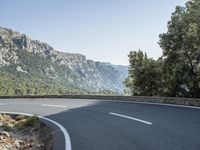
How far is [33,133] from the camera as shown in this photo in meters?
14.8

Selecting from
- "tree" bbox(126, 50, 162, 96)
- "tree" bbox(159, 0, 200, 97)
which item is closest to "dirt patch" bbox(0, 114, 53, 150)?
"tree" bbox(159, 0, 200, 97)

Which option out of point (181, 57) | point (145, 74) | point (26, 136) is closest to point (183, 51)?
point (181, 57)

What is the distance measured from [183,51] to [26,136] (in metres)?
17.9

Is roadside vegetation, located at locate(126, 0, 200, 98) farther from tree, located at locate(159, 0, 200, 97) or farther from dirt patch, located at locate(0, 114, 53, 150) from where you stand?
dirt patch, located at locate(0, 114, 53, 150)

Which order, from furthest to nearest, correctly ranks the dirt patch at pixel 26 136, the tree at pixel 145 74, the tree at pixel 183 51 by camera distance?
the tree at pixel 145 74 < the tree at pixel 183 51 < the dirt patch at pixel 26 136

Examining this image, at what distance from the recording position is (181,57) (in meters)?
28.1

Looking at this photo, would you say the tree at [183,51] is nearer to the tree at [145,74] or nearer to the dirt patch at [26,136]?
the tree at [145,74]

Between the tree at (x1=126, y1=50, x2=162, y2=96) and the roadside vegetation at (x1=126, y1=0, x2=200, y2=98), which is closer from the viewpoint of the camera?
the roadside vegetation at (x1=126, y1=0, x2=200, y2=98)

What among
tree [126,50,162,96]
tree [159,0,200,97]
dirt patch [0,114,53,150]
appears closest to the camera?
dirt patch [0,114,53,150]

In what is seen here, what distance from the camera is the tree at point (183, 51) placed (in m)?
27.4

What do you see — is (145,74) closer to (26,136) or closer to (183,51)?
(183,51)

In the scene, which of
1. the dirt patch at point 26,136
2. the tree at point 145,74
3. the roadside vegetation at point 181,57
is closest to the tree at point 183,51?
the roadside vegetation at point 181,57

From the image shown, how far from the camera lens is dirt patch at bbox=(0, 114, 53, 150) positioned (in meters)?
11.1

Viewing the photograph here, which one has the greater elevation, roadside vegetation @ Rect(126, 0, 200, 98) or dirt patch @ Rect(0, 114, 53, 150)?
roadside vegetation @ Rect(126, 0, 200, 98)
